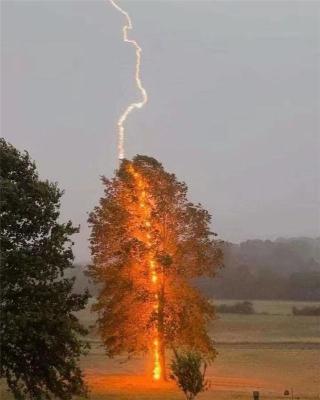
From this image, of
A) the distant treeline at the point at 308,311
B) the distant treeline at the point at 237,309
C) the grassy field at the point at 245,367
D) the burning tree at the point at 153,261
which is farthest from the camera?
the distant treeline at the point at 237,309

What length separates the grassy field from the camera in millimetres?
34094

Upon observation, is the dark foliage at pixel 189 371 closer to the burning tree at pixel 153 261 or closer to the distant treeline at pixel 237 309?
the burning tree at pixel 153 261

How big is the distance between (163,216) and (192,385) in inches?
570

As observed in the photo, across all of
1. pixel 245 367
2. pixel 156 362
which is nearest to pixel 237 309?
pixel 245 367

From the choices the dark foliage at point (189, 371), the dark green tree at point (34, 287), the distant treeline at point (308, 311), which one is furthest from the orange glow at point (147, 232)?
the distant treeline at point (308, 311)

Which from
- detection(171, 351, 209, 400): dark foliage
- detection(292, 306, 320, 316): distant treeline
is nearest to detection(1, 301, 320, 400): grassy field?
detection(171, 351, 209, 400): dark foliage

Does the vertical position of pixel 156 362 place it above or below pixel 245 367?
above

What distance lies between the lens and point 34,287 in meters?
27.3

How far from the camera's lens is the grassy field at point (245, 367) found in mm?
34094

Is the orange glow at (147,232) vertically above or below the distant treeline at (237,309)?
above

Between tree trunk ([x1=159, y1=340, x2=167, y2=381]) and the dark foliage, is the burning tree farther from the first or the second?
the dark foliage

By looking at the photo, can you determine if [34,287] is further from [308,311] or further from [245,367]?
[308,311]

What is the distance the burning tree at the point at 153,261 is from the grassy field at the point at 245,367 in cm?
288

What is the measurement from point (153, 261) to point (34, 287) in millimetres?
11868
